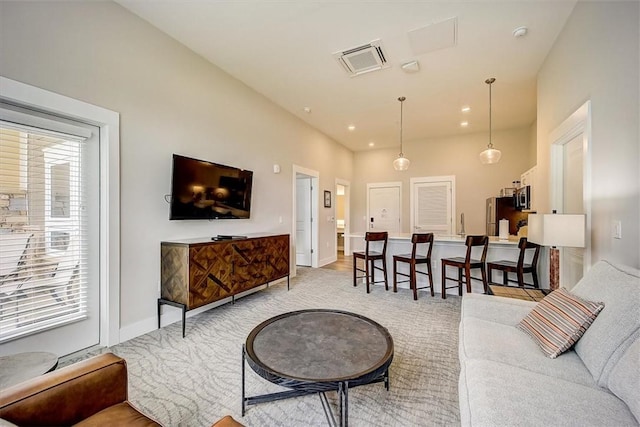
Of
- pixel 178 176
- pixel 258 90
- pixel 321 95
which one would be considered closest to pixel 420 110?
pixel 321 95

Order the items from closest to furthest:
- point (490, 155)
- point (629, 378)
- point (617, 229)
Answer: point (629, 378), point (617, 229), point (490, 155)

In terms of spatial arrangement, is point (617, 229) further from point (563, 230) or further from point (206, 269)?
point (206, 269)

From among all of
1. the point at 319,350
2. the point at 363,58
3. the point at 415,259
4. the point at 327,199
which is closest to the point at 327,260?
the point at 327,199

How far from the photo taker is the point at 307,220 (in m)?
6.17

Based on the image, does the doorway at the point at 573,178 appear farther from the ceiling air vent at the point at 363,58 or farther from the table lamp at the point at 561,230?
the ceiling air vent at the point at 363,58

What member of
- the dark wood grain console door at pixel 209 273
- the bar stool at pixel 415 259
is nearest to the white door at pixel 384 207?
the bar stool at pixel 415 259

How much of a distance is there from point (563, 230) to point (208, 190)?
3.39 m

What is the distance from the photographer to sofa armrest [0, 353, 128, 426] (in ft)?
3.14

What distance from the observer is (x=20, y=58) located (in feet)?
6.45

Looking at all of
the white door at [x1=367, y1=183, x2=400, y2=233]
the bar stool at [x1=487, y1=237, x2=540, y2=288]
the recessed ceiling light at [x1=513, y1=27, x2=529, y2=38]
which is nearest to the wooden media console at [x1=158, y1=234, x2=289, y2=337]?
the bar stool at [x1=487, y1=237, x2=540, y2=288]

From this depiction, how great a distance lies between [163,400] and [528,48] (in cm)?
473

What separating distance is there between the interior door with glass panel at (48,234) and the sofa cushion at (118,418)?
1.64 metres

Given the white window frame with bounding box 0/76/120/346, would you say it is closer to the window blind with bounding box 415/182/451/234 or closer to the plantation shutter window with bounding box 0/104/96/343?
the plantation shutter window with bounding box 0/104/96/343

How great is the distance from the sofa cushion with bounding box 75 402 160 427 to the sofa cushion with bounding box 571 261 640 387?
1847mm
